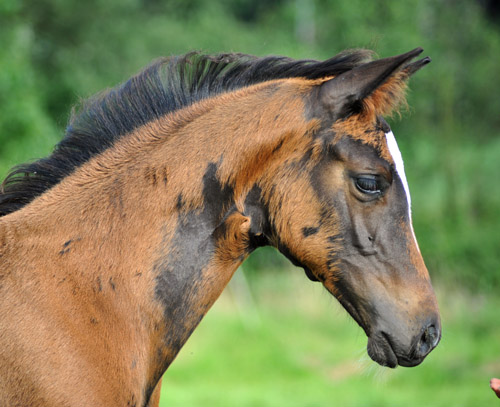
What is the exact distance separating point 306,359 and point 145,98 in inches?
404

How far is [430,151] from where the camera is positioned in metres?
21.3

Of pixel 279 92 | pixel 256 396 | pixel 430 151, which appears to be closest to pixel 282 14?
pixel 430 151

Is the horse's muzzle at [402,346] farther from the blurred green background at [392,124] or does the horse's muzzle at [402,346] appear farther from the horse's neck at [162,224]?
the blurred green background at [392,124]

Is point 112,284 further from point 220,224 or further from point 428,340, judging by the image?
point 428,340

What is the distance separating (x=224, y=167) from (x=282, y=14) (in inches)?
954

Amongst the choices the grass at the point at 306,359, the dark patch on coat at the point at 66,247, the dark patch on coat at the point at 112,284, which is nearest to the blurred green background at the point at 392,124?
the grass at the point at 306,359

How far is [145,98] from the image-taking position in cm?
332

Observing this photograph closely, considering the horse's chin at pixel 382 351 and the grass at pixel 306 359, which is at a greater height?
the horse's chin at pixel 382 351

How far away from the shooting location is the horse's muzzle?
2963 mm

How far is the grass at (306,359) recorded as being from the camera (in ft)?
32.0

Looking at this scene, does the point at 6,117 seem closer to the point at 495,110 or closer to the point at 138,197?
the point at 138,197

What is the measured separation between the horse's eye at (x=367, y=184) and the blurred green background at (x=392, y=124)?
6.30 meters

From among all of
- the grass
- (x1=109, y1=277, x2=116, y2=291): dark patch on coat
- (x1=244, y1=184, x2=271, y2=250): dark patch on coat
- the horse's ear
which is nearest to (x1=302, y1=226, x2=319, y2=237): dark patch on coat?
(x1=244, y1=184, x2=271, y2=250): dark patch on coat

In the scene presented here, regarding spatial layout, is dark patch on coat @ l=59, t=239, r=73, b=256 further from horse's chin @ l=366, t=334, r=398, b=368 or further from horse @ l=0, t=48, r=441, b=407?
horse's chin @ l=366, t=334, r=398, b=368
